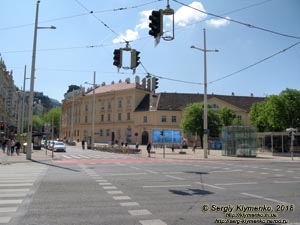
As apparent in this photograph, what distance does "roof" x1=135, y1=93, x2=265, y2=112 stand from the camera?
96.5 metres

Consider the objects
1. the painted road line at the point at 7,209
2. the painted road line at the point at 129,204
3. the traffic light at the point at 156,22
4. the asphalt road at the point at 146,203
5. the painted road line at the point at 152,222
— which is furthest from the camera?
the traffic light at the point at 156,22

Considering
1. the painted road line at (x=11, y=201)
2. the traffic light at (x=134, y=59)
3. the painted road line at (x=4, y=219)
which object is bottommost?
the painted road line at (x=4, y=219)

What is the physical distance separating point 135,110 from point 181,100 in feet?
38.5

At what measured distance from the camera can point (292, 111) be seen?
6638 cm

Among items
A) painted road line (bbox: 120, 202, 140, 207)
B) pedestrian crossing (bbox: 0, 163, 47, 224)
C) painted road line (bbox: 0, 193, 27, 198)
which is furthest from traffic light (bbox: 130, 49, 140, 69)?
painted road line (bbox: 120, 202, 140, 207)

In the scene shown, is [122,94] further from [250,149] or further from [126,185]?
[126,185]

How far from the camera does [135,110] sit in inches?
3944

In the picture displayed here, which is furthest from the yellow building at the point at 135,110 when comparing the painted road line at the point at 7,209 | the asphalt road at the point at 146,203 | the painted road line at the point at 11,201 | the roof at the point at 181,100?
the painted road line at the point at 7,209

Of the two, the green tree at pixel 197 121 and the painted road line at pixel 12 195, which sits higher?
the green tree at pixel 197 121

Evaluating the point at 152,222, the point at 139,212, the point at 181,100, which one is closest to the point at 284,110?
the point at 181,100

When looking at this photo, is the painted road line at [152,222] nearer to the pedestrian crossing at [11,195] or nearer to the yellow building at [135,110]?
the pedestrian crossing at [11,195]

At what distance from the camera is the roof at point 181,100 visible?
96456 mm

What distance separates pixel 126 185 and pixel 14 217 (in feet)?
21.1

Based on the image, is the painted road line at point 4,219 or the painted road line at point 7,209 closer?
the painted road line at point 4,219
